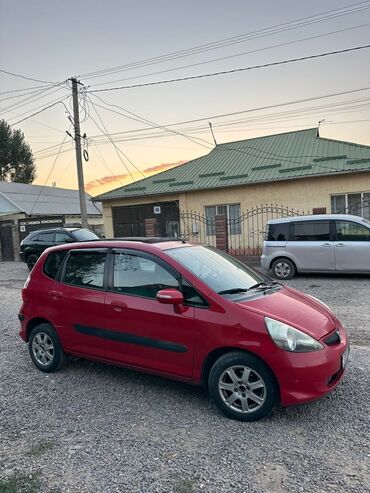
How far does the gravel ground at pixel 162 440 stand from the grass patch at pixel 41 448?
0.01 meters

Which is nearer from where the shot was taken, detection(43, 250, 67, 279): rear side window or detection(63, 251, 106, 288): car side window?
detection(63, 251, 106, 288): car side window

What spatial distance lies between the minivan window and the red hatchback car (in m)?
6.47

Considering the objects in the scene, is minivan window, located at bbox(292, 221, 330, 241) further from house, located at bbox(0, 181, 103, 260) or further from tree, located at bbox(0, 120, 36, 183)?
tree, located at bbox(0, 120, 36, 183)

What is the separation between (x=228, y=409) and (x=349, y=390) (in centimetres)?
135

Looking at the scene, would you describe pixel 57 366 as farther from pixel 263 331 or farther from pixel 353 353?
pixel 353 353

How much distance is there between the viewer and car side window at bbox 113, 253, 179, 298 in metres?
3.96

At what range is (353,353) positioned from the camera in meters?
5.03

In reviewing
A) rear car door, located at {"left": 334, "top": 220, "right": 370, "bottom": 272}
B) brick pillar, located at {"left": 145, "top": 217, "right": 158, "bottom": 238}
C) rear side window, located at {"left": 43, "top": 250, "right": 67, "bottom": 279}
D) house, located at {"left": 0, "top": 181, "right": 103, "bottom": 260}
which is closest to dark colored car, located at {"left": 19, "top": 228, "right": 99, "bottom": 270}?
brick pillar, located at {"left": 145, "top": 217, "right": 158, "bottom": 238}

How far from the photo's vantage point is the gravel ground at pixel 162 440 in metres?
2.75

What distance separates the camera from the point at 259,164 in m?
18.4

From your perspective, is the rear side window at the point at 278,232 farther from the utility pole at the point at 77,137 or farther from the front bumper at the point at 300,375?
the utility pole at the point at 77,137

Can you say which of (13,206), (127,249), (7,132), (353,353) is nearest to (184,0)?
(127,249)

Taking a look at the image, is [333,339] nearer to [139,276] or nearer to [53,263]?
[139,276]

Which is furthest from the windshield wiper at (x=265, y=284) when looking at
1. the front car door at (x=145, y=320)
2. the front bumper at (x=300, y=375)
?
the front bumper at (x=300, y=375)
